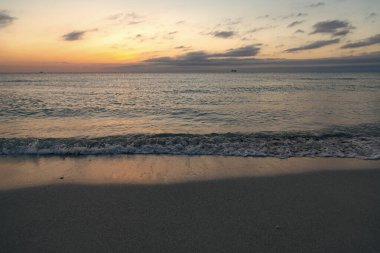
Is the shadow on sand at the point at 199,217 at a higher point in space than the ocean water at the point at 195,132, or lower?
higher

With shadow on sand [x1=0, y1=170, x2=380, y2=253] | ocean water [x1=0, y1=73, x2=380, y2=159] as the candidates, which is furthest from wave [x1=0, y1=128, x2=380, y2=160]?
shadow on sand [x1=0, y1=170, x2=380, y2=253]

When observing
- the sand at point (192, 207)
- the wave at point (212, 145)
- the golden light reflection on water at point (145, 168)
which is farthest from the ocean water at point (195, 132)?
the sand at point (192, 207)

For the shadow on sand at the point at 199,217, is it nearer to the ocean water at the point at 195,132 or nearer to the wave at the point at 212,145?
the wave at the point at 212,145

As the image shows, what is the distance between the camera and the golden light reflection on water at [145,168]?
7016 mm

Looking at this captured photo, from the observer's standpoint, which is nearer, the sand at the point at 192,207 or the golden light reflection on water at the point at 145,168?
the sand at the point at 192,207

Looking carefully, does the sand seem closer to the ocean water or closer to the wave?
the wave

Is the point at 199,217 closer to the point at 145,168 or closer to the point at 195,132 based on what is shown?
the point at 145,168

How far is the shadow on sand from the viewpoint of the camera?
420 centimetres

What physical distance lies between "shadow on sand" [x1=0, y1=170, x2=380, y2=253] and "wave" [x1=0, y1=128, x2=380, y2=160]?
8.88 feet

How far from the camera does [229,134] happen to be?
12477mm

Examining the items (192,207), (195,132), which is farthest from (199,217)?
(195,132)

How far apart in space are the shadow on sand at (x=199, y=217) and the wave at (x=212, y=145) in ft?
8.88

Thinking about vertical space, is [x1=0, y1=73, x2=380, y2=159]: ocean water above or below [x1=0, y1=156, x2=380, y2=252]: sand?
below

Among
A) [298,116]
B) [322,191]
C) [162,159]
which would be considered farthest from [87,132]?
[298,116]
